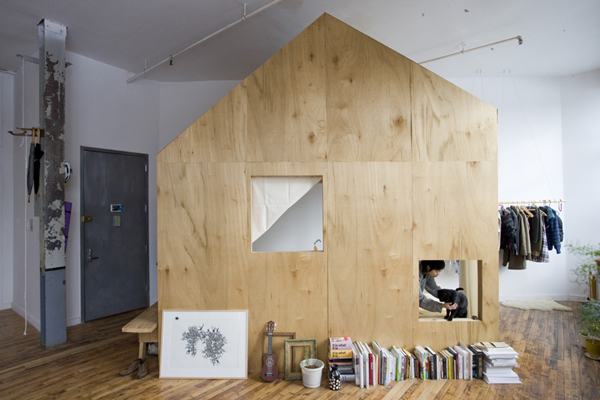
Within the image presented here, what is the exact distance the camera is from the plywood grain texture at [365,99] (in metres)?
3.07

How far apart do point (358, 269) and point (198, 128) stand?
1.95m

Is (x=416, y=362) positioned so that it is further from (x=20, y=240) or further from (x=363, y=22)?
(x=20, y=240)

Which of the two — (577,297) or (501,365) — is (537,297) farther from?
(501,365)

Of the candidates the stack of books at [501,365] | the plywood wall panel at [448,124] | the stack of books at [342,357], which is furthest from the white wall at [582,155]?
the stack of books at [342,357]

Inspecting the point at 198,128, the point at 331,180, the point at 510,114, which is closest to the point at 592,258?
the point at 510,114

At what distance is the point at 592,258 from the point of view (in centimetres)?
488

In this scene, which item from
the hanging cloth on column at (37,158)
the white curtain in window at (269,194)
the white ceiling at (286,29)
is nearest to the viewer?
the white curtain in window at (269,194)

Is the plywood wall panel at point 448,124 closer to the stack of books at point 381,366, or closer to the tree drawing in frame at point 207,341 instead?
the stack of books at point 381,366

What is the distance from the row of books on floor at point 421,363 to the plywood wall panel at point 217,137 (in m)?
1.94

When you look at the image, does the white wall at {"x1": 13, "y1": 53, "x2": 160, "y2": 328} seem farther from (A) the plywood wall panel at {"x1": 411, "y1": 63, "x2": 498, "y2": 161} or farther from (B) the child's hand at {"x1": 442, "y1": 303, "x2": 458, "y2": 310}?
(B) the child's hand at {"x1": 442, "y1": 303, "x2": 458, "y2": 310}

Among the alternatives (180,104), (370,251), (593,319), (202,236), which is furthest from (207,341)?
(180,104)

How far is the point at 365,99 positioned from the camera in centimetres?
308

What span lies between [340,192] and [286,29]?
206 centimetres

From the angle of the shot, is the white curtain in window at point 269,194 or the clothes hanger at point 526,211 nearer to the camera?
the white curtain in window at point 269,194
